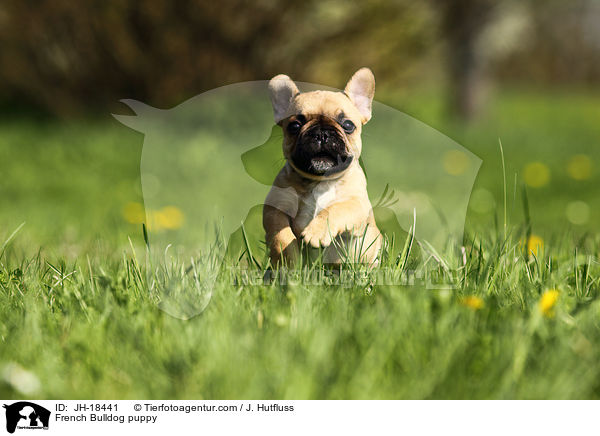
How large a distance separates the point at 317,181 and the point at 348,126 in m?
0.19

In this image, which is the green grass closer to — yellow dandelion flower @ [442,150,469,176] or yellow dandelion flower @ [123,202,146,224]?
yellow dandelion flower @ [442,150,469,176]

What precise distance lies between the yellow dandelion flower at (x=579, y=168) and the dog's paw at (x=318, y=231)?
17.3ft

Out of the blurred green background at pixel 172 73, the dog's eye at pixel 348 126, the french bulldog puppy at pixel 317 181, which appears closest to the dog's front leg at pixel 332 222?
the french bulldog puppy at pixel 317 181

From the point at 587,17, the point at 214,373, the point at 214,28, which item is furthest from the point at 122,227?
the point at 587,17

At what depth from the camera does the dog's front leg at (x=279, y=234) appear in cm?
195

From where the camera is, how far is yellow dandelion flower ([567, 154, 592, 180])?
21.2 ft

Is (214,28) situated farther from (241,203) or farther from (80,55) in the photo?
(241,203)

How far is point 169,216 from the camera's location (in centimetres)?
272

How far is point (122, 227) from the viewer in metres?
4.70

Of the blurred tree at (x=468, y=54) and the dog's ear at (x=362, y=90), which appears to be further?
the blurred tree at (x=468, y=54)

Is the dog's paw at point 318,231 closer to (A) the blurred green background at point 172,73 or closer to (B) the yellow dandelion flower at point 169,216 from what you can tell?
(B) the yellow dandelion flower at point 169,216

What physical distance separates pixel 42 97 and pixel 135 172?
3.25 m

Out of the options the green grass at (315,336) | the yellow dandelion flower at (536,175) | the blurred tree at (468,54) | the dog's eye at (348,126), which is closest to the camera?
the green grass at (315,336)

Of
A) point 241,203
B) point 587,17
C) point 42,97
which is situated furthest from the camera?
point 587,17
